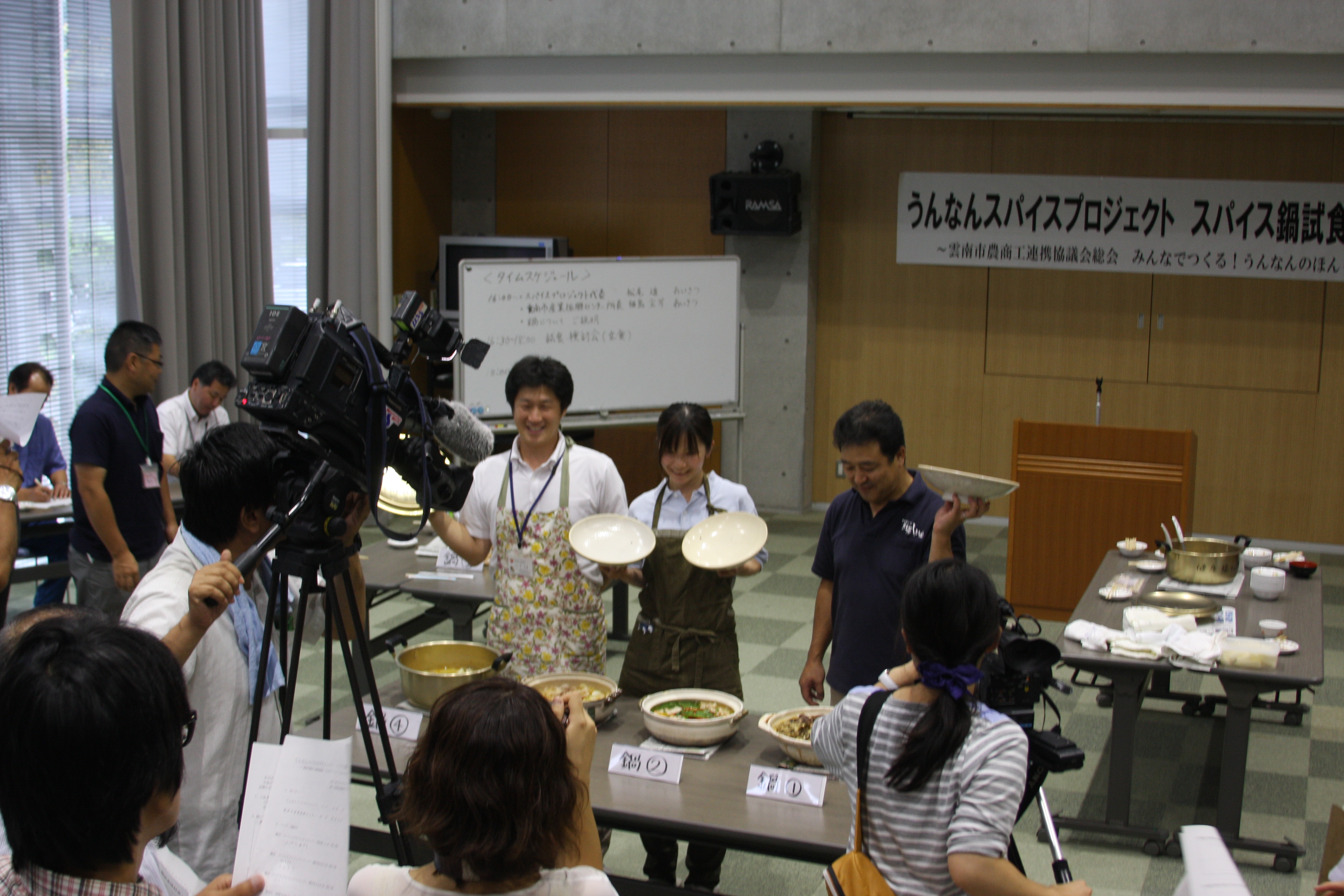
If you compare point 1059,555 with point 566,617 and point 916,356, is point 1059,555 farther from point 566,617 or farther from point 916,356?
point 566,617

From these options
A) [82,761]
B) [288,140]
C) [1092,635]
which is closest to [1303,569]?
[1092,635]

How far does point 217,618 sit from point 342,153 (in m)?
5.61

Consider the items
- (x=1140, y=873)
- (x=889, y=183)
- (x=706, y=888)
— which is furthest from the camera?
(x=889, y=183)

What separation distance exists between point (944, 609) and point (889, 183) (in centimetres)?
625

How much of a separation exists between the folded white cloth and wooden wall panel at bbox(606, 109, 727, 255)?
4.68 meters

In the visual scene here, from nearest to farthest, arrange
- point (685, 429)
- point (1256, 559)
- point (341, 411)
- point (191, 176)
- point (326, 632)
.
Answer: point (341, 411) < point (326, 632) < point (685, 429) < point (1256, 559) < point (191, 176)

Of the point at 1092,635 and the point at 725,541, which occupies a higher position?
the point at 725,541

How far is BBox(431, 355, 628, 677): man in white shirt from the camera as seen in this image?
298 cm

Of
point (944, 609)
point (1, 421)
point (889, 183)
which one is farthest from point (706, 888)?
point (889, 183)

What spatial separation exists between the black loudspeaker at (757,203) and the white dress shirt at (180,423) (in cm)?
354

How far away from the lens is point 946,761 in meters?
1.66

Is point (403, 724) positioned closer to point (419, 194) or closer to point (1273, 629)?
point (1273, 629)

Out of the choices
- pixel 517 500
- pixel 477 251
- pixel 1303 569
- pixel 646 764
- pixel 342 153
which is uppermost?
pixel 342 153

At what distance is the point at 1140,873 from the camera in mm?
3393
